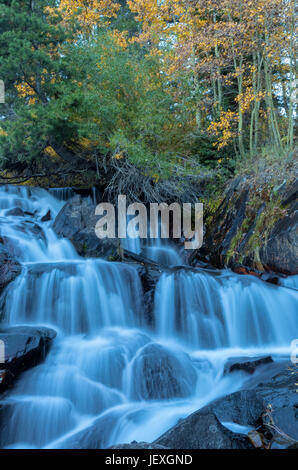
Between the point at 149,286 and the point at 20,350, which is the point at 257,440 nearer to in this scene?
the point at 20,350

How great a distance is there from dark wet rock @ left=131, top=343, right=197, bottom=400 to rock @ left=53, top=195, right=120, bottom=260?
3453 millimetres

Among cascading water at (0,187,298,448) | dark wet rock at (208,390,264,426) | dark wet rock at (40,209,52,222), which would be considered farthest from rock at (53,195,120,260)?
dark wet rock at (208,390,264,426)

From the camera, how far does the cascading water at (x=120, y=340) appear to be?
13.5 feet

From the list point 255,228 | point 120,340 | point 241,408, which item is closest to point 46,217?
point 120,340

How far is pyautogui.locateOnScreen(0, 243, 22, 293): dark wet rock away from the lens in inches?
245

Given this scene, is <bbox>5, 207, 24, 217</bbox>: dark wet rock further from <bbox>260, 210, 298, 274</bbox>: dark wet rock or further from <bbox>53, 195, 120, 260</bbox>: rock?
<bbox>260, 210, 298, 274</bbox>: dark wet rock

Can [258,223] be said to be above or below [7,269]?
above

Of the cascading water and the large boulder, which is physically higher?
the large boulder

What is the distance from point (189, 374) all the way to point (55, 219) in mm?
6241

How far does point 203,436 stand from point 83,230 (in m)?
6.50

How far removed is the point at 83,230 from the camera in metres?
8.79

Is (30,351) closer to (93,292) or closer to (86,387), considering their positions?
(86,387)

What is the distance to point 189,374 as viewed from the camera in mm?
4914
